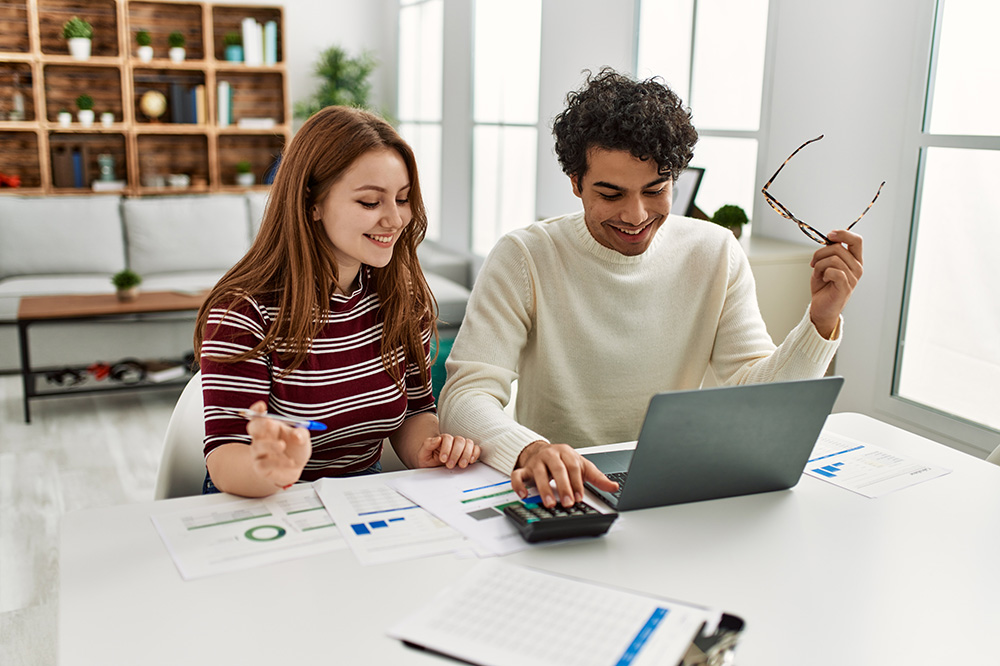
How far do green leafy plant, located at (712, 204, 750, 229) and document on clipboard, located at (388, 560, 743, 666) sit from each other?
192 cm

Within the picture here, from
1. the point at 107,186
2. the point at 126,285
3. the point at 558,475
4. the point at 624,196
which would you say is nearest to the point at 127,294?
the point at 126,285

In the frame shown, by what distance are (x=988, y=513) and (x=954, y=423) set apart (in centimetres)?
107

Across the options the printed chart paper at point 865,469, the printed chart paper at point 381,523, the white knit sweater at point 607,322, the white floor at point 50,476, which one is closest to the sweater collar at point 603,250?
the white knit sweater at point 607,322

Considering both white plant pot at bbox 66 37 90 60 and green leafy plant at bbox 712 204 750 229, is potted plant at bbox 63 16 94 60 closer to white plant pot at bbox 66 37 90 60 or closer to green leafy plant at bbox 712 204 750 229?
white plant pot at bbox 66 37 90 60

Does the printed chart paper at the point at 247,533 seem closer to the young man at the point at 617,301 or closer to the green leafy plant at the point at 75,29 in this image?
the young man at the point at 617,301

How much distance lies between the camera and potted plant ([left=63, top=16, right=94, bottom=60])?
220 inches

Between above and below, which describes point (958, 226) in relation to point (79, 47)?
below

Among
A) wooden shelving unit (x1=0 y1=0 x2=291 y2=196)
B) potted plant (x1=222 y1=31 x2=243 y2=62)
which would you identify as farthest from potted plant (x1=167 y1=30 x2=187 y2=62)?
potted plant (x1=222 y1=31 x2=243 y2=62)

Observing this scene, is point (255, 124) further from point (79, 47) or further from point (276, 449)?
point (276, 449)

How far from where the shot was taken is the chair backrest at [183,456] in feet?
4.87

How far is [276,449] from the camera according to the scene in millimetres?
1104

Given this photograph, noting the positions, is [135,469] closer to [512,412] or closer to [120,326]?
[120,326]

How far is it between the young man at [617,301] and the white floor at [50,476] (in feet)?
3.51

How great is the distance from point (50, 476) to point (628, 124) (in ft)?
8.62
